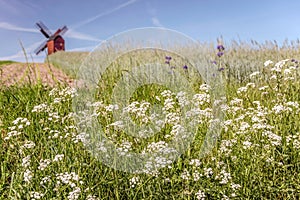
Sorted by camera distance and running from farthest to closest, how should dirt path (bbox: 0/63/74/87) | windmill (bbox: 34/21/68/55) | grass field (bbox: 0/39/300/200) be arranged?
windmill (bbox: 34/21/68/55)
dirt path (bbox: 0/63/74/87)
grass field (bbox: 0/39/300/200)

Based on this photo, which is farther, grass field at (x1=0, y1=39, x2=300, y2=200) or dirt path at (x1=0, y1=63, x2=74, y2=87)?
dirt path at (x1=0, y1=63, x2=74, y2=87)

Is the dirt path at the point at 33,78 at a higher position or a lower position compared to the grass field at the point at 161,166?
higher

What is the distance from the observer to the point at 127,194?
3109mm

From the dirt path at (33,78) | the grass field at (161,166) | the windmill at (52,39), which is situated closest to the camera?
the grass field at (161,166)

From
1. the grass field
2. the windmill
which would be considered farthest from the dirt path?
the windmill

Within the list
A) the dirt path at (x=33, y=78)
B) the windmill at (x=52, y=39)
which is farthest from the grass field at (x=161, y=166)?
the windmill at (x=52, y=39)

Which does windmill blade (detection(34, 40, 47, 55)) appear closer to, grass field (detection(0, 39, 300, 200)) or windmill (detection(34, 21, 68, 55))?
windmill (detection(34, 21, 68, 55))

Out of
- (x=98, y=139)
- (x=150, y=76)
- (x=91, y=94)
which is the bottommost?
(x=98, y=139)

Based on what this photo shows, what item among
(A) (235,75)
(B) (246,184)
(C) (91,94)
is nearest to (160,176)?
(B) (246,184)

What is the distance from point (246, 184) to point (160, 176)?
2.67 feet

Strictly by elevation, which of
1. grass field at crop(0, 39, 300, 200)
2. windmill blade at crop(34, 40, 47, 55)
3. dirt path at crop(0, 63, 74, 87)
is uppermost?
windmill blade at crop(34, 40, 47, 55)

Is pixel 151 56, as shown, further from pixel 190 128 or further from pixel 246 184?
pixel 246 184

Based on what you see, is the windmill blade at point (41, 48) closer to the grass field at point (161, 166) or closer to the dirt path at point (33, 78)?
the dirt path at point (33, 78)

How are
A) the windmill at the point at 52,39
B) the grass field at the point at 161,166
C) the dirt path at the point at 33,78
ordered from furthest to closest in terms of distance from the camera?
the windmill at the point at 52,39, the dirt path at the point at 33,78, the grass field at the point at 161,166
